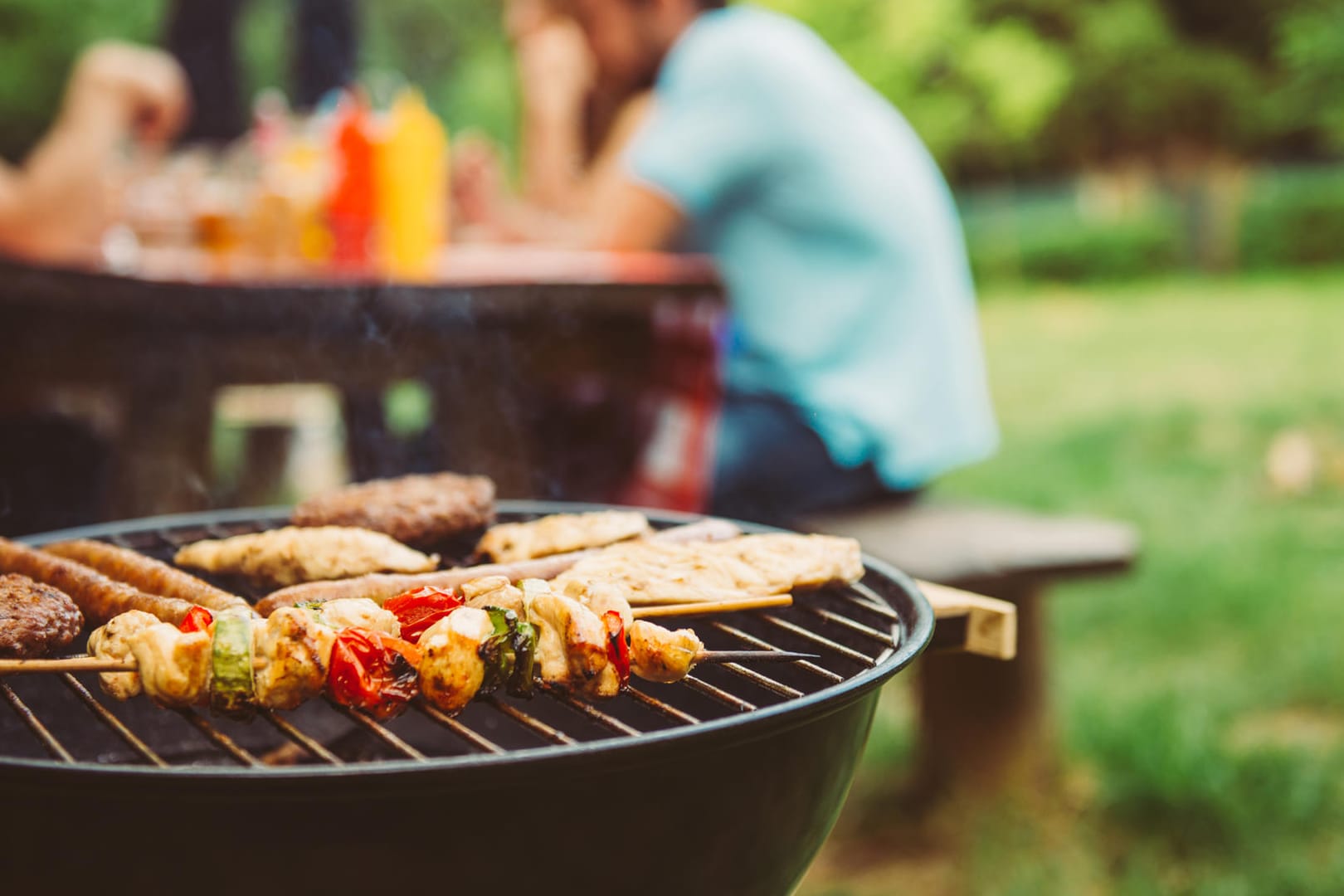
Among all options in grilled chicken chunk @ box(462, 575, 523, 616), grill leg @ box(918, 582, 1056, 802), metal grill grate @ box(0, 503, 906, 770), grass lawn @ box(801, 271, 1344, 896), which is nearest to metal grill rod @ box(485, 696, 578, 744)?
metal grill grate @ box(0, 503, 906, 770)

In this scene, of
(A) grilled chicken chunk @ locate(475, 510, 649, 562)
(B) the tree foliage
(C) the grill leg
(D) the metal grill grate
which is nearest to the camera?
(D) the metal grill grate

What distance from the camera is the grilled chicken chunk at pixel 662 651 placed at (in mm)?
1376

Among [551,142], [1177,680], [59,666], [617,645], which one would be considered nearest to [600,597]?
[617,645]

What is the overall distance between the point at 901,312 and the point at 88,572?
261 centimetres

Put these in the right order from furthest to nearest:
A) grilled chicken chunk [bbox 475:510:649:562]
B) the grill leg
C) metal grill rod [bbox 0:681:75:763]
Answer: the grill leg
grilled chicken chunk [bbox 475:510:649:562]
metal grill rod [bbox 0:681:75:763]

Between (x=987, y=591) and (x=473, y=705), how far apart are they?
1.54 meters

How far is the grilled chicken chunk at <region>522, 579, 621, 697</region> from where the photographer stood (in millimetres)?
1325

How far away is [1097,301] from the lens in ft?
55.1

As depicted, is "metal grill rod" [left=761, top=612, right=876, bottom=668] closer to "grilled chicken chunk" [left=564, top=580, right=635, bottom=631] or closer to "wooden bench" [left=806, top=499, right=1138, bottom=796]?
"grilled chicken chunk" [left=564, top=580, right=635, bottom=631]

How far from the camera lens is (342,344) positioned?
333 centimetres

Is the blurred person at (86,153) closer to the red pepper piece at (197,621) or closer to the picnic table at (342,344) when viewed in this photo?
the picnic table at (342,344)

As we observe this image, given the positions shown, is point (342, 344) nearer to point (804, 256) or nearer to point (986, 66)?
point (804, 256)

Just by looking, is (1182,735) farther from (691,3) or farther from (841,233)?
(691,3)

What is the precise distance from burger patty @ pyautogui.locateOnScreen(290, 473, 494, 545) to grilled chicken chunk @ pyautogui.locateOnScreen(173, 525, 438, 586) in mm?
70
